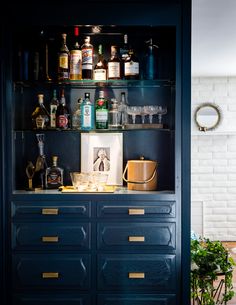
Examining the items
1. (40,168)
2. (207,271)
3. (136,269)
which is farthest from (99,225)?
(207,271)

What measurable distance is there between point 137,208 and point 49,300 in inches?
32.6

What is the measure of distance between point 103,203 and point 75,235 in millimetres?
274

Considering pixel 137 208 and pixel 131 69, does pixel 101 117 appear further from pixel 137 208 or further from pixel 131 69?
pixel 137 208

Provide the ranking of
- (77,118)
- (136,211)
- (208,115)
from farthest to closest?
(208,115), (77,118), (136,211)

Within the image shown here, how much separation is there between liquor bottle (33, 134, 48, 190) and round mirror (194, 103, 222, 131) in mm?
3840

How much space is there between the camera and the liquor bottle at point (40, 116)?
2.99 m

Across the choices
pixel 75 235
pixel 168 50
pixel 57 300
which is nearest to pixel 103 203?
pixel 75 235

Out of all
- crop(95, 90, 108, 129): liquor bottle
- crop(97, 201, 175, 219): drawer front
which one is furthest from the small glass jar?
crop(97, 201, 175, 219): drawer front

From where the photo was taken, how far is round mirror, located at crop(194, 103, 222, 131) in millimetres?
6516

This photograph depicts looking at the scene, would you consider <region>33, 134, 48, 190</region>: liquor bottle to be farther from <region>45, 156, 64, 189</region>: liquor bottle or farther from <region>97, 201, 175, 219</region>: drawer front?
<region>97, 201, 175, 219</region>: drawer front

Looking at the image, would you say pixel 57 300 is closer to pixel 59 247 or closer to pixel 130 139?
pixel 59 247

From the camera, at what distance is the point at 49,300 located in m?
2.85

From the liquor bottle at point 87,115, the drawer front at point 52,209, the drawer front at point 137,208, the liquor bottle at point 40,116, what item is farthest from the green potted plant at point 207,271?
the liquor bottle at point 40,116

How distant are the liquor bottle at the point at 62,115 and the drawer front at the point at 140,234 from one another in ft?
2.37
